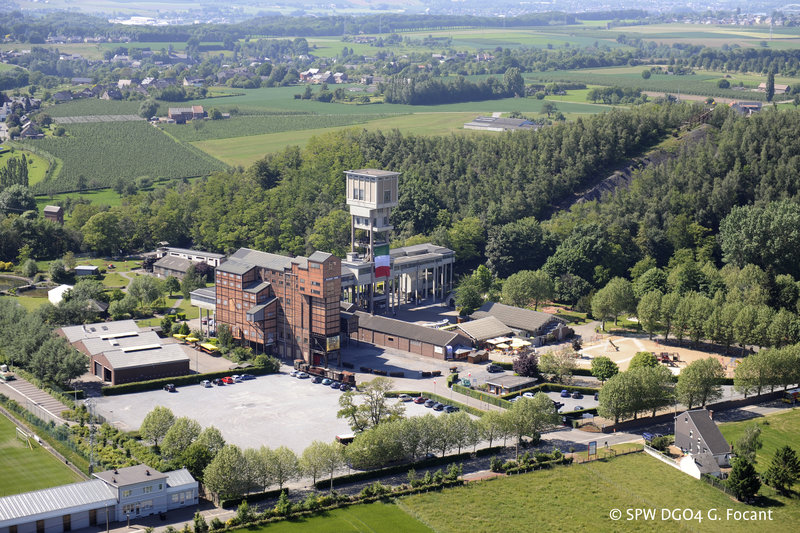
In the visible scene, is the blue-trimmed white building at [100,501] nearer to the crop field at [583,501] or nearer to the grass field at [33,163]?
the crop field at [583,501]

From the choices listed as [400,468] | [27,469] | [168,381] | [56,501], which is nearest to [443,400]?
[400,468]

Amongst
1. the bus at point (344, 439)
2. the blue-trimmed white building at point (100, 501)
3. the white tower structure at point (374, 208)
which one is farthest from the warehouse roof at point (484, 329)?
the blue-trimmed white building at point (100, 501)

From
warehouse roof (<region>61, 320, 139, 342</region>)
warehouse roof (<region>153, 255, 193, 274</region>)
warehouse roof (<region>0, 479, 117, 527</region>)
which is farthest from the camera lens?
warehouse roof (<region>153, 255, 193, 274</region>)

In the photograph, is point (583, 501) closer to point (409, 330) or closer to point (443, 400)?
point (443, 400)

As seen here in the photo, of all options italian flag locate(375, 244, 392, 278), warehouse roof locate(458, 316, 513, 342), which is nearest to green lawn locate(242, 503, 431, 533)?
warehouse roof locate(458, 316, 513, 342)

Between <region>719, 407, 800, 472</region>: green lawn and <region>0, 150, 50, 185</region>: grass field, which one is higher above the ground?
<region>0, 150, 50, 185</region>: grass field

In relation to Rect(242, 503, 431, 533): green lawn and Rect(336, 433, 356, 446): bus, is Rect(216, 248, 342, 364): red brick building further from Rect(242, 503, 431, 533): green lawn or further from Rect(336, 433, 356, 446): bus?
Rect(242, 503, 431, 533): green lawn

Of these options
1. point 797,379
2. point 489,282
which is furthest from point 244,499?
point 489,282
